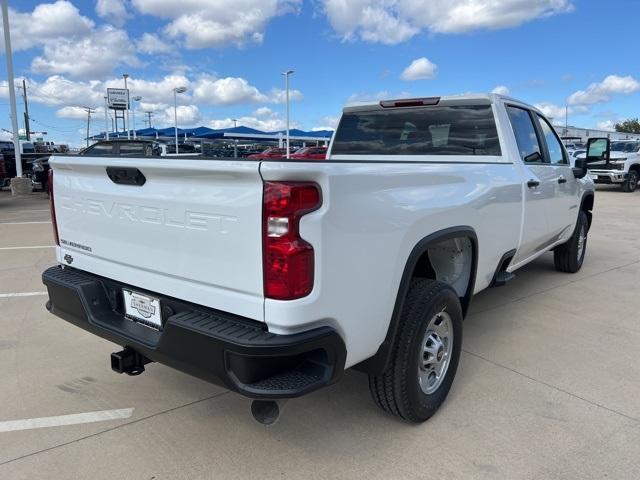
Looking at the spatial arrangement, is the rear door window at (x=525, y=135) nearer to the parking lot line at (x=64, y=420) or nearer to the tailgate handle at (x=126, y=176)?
the tailgate handle at (x=126, y=176)

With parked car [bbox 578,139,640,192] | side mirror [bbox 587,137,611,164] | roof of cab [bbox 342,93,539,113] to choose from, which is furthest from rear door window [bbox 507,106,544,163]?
parked car [bbox 578,139,640,192]

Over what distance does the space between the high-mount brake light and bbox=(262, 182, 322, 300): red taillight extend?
2724 millimetres

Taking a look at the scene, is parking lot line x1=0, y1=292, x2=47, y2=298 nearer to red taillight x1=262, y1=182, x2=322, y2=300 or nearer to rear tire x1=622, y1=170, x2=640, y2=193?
red taillight x1=262, y1=182, x2=322, y2=300

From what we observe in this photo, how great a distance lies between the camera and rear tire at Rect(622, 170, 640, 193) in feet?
62.3

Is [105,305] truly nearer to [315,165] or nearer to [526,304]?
[315,165]

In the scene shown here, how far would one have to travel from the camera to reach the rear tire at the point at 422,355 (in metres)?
2.70

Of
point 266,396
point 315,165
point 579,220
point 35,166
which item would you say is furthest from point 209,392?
point 35,166

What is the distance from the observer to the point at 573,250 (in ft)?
20.8

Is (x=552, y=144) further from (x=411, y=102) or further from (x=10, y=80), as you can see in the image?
(x=10, y=80)

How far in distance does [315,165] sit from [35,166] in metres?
18.8

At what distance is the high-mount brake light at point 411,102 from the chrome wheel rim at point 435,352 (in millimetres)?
2130

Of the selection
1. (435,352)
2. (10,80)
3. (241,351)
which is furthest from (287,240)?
(10,80)

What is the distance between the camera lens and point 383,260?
2.43 metres

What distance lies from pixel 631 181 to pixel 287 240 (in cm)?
2070
